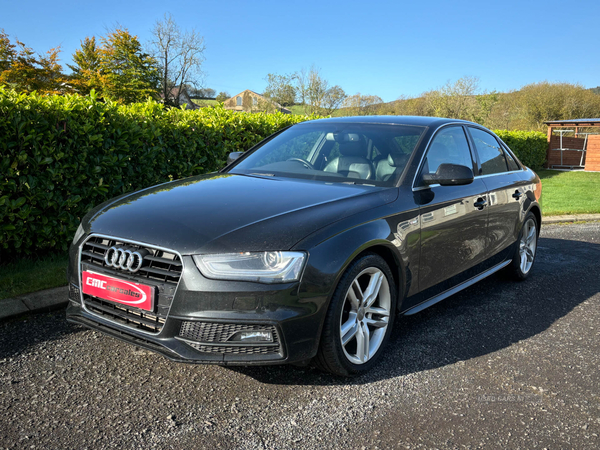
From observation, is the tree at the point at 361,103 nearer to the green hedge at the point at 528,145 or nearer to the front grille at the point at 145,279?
the green hedge at the point at 528,145

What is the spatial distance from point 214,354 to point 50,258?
3528mm

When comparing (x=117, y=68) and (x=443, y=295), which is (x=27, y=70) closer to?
(x=117, y=68)

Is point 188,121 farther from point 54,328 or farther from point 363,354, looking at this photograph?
point 363,354

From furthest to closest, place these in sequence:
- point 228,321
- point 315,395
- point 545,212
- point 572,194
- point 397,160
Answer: point 572,194 → point 545,212 → point 397,160 → point 315,395 → point 228,321

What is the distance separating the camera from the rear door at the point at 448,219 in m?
3.68

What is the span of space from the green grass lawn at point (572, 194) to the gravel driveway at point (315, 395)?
7.70 meters

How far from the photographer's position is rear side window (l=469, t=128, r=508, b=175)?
4.75m

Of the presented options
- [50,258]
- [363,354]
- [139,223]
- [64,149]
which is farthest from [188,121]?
[363,354]

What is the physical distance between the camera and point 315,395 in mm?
2965

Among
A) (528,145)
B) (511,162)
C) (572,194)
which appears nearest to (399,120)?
(511,162)

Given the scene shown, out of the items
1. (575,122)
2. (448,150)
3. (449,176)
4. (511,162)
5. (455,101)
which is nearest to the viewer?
(449,176)

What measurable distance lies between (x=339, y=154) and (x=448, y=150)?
0.93m

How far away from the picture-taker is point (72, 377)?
3090mm

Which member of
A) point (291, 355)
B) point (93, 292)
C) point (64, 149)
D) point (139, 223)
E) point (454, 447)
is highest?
point (64, 149)
